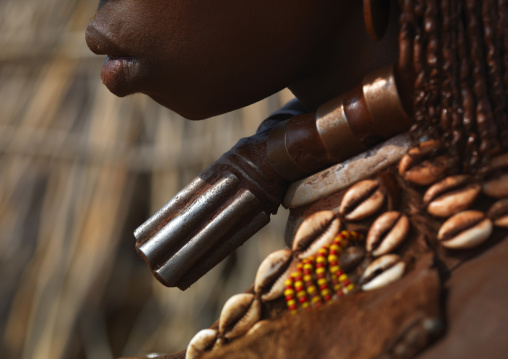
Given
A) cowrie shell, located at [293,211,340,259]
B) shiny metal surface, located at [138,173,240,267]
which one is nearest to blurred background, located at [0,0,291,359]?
shiny metal surface, located at [138,173,240,267]

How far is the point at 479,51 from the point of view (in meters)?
0.58

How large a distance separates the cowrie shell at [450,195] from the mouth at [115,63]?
1.25 ft

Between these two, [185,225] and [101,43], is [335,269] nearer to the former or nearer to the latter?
[185,225]

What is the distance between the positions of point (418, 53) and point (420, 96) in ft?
0.15

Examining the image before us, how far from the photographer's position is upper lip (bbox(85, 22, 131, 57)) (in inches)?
28.1

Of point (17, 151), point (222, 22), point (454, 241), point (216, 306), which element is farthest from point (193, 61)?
point (17, 151)

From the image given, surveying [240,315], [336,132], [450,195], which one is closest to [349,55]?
[336,132]

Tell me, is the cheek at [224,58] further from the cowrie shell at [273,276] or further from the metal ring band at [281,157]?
the cowrie shell at [273,276]

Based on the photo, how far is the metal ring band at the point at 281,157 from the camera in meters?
0.74

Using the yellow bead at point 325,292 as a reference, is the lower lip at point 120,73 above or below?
above

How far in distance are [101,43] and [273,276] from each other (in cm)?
36

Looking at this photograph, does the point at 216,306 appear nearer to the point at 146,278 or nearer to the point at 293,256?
the point at 146,278

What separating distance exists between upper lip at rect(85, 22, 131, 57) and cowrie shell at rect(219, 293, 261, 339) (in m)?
0.33

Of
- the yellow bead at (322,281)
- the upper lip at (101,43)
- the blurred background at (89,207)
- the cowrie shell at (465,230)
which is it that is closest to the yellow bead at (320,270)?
the yellow bead at (322,281)
